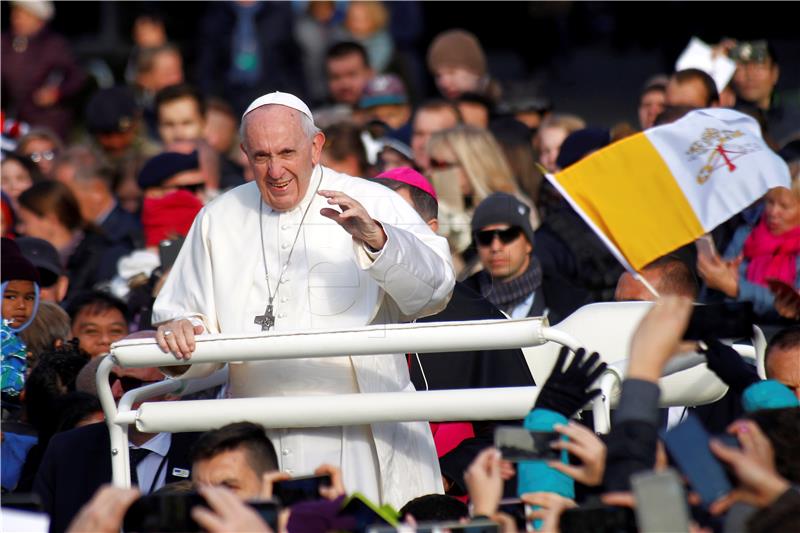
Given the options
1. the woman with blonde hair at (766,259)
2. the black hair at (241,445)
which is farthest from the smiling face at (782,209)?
the black hair at (241,445)

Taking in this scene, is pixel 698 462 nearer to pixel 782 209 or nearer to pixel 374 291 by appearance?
pixel 374 291

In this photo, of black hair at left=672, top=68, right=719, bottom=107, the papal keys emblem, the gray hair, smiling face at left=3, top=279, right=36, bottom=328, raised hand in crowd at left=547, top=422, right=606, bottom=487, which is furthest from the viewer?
black hair at left=672, top=68, right=719, bottom=107

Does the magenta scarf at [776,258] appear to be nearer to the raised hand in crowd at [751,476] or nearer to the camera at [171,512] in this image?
the raised hand in crowd at [751,476]

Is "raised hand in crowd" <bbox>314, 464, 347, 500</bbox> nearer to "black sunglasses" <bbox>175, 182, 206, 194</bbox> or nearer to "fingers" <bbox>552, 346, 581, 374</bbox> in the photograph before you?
"fingers" <bbox>552, 346, 581, 374</bbox>

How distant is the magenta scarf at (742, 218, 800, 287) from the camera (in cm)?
729

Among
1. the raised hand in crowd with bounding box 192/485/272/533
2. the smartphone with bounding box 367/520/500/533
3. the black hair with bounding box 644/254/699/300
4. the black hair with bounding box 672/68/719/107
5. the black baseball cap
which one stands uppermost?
the black hair with bounding box 672/68/719/107

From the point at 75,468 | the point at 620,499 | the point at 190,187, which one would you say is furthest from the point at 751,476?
the point at 190,187

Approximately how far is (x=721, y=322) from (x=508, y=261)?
2.73 metres

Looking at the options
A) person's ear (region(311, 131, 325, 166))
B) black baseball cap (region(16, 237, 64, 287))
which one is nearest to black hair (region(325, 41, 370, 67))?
black baseball cap (region(16, 237, 64, 287))

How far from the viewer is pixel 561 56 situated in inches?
680

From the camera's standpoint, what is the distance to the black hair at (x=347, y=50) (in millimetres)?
12672

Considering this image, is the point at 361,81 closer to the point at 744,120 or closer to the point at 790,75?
the point at 790,75

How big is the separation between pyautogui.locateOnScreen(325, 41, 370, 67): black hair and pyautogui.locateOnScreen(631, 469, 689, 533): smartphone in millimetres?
9333

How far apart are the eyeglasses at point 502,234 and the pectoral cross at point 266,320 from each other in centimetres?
186
